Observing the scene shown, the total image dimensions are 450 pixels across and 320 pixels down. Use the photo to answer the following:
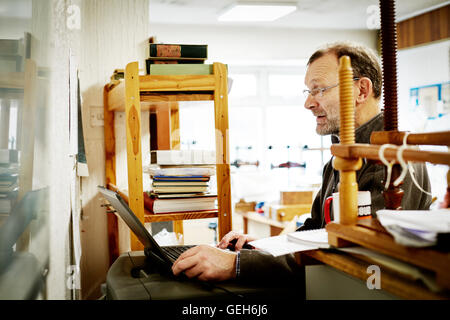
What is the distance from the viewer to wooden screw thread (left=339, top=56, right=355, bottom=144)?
674mm

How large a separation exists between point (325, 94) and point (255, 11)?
8.60ft

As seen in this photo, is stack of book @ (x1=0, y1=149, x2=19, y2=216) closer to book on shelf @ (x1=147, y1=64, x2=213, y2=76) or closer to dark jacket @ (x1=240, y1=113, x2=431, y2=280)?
dark jacket @ (x1=240, y1=113, x2=431, y2=280)

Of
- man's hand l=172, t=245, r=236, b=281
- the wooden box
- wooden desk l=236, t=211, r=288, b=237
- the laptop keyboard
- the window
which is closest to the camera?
man's hand l=172, t=245, r=236, b=281

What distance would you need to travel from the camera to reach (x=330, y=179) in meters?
1.34

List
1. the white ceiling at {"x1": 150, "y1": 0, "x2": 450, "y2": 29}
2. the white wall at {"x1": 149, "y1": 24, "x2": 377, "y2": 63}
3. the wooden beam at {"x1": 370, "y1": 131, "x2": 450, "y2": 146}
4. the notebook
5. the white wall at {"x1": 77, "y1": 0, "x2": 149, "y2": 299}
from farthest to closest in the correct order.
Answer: the white wall at {"x1": 149, "y1": 24, "x2": 377, "y2": 63} < the white ceiling at {"x1": 150, "y1": 0, "x2": 450, "y2": 29} < the white wall at {"x1": 77, "y1": 0, "x2": 149, "y2": 299} < the notebook < the wooden beam at {"x1": 370, "y1": 131, "x2": 450, "y2": 146}

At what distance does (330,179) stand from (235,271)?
615 millimetres

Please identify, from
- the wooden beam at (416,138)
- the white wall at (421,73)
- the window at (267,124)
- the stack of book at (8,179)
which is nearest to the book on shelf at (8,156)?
the stack of book at (8,179)

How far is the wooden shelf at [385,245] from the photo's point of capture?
0.49 metres

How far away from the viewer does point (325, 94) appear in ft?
4.83

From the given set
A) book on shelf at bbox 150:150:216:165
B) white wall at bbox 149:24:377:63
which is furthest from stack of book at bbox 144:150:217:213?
white wall at bbox 149:24:377:63

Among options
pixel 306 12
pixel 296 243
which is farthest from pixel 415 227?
pixel 306 12

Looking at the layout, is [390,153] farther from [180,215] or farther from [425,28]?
[425,28]

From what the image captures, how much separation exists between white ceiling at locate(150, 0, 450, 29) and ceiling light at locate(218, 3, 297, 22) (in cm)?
6
